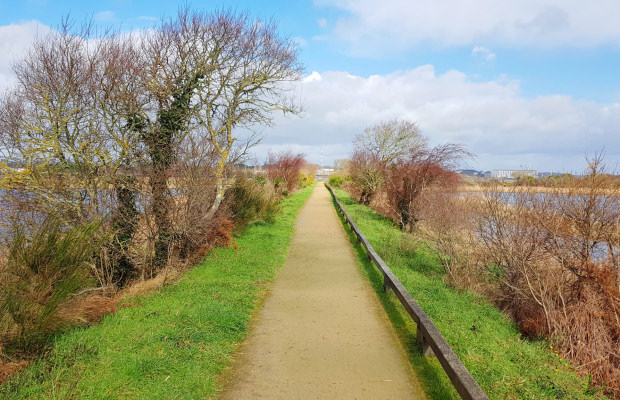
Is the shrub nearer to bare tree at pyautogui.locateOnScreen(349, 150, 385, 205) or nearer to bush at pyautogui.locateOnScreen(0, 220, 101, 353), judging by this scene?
bare tree at pyautogui.locateOnScreen(349, 150, 385, 205)

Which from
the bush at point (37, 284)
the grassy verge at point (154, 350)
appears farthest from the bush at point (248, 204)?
the bush at point (37, 284)

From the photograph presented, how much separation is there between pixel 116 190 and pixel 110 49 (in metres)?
3.50

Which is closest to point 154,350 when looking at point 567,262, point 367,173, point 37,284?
point 37,284

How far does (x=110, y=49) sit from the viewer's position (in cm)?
958

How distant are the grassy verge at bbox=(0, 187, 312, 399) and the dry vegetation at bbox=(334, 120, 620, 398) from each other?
4766mm

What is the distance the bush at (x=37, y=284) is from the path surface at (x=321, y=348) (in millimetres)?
2280

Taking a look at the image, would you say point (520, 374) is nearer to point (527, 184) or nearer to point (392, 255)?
point (527, 184)

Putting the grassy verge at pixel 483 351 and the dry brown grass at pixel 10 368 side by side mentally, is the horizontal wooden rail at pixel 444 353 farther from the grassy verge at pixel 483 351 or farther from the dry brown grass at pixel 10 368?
the dry brown grass at pixel 10 368

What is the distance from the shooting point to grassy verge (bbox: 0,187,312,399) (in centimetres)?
387

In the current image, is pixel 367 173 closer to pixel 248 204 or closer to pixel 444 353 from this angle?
pixel 248 204

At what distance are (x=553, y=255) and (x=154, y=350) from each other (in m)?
6.96

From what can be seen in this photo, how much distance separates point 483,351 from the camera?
5.09 m

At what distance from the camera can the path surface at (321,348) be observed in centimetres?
410

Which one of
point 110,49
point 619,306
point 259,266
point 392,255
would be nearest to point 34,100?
point 110,49
